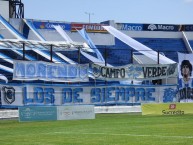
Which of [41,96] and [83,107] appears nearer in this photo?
[83,107]

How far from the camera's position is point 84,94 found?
3788 centimetres

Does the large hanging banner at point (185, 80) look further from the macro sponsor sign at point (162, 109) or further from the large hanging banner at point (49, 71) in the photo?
the large hanging banner at point (49, 71)

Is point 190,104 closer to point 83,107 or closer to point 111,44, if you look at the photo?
point 83,107

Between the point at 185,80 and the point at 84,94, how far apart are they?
869cm

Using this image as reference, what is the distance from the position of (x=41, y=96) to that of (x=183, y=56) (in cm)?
1263

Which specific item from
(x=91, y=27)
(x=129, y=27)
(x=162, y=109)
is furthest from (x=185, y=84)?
(x=129, y=27)

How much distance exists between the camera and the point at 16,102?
1348 inches

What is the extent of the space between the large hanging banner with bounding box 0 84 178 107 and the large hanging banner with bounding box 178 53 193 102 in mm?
→ 723

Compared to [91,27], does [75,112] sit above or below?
below

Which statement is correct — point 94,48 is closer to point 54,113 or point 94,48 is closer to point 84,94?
point 84,94

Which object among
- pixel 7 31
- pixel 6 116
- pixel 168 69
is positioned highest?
pixel 7 31

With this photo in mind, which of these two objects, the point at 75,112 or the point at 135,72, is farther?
the point at 135,72

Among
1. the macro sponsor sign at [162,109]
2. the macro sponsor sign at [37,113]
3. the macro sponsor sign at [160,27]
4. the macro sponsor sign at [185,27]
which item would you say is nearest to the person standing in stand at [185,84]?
the macro sponsor sign at [162,109]

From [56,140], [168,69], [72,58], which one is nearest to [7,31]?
[72,58]
